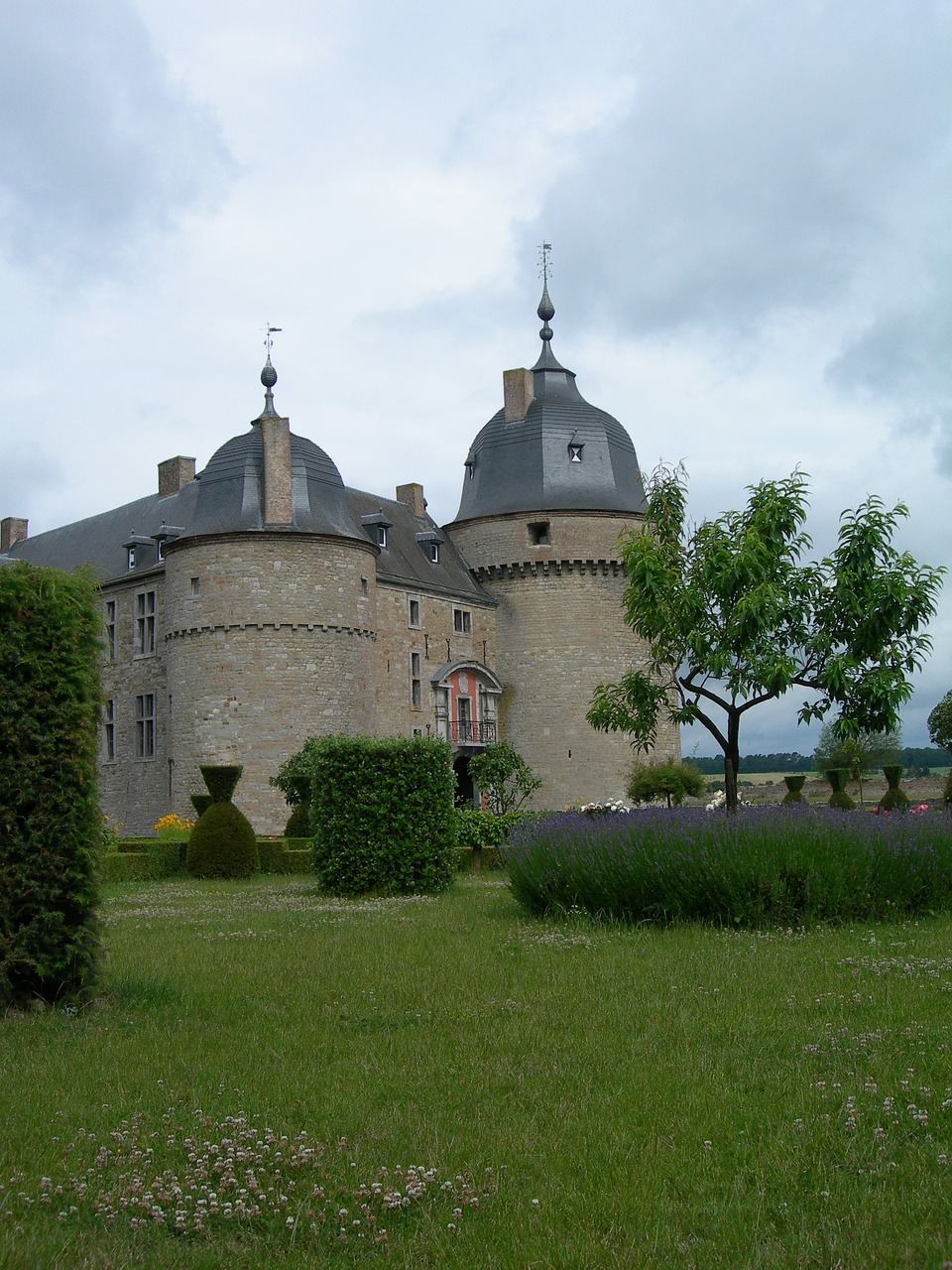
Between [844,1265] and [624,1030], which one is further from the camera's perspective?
[624,1030]

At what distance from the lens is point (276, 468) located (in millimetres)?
34031

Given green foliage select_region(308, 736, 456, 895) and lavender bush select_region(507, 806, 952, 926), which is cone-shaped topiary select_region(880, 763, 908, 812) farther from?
lavender bush select_region(507, 806, 952, 926)

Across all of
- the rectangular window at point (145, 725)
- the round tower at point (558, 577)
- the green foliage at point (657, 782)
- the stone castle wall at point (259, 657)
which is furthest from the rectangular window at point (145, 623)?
the green foliage at point (657, 782)

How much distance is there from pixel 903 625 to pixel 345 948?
8.50 m

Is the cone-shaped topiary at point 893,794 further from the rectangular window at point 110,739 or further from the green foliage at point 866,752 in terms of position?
the green foliage at point 866,752

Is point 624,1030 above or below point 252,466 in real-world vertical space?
below

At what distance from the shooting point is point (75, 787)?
7383mm

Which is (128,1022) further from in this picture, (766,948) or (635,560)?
(635,560)

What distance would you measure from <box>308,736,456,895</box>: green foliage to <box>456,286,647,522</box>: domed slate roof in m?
25.1

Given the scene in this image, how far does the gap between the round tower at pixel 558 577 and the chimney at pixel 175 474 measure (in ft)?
30.3

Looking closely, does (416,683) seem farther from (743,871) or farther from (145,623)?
(743,871)

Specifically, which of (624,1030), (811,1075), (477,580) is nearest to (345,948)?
(624,1030)

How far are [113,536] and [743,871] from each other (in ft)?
114

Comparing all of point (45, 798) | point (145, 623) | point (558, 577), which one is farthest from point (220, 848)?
point (558, 577)
